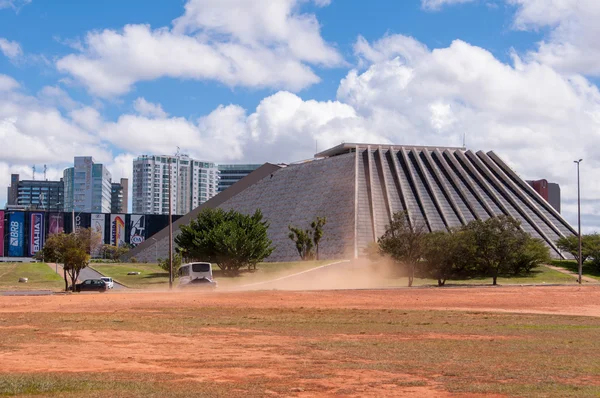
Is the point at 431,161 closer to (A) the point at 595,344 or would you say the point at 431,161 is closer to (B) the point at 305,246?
(B) the point at 305,246

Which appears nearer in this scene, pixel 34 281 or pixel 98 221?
pixel 34 281

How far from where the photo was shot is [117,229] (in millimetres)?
152625

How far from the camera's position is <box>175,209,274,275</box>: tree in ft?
218

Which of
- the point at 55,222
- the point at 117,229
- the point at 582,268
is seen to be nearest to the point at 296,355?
the point at 582,268

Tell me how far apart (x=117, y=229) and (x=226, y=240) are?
92.7m

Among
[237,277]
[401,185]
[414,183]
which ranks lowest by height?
[237,277]

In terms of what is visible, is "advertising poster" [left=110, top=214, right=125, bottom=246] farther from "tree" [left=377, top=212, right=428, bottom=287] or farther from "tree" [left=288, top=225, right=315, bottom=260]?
"tree" [left=377, top=212, right=428, bottom=287]

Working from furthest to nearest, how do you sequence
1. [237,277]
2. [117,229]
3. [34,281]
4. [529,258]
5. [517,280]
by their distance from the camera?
[117,229], [34,281], [237,277], [529,258], [517,280]

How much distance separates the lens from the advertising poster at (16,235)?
140125 mm

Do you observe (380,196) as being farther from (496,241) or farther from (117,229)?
(117,229)

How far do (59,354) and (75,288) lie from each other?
36.3m

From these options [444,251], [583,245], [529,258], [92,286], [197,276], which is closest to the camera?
[92,286]

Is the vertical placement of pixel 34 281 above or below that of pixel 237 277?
below

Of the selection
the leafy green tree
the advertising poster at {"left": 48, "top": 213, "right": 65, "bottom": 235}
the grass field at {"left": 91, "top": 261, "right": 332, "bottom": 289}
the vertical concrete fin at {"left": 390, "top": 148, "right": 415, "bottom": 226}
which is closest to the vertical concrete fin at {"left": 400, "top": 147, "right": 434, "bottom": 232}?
the vertical concrete fin at {"left": 390, "top": 148, "right": 415, "bottom": 226}
